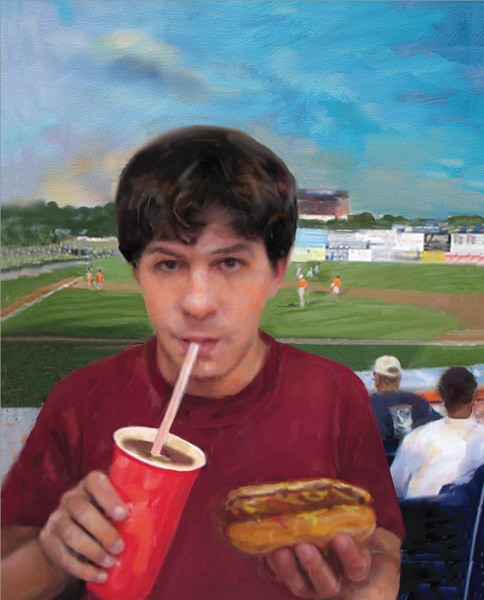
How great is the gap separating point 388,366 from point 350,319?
0.20 m

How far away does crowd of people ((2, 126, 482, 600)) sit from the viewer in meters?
Answer: 1.86

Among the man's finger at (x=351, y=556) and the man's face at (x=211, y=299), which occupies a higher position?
the man's face at (x=211, y=299)

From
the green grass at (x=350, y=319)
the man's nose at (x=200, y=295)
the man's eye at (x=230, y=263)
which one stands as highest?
the man's eye at (x=230, y=263)

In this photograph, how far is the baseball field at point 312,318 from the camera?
200cm

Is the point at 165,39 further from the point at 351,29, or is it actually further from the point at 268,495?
the point at 268,495

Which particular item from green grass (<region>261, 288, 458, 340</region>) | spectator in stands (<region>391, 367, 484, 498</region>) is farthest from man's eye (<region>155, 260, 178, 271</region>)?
spectator in stands (<region>391, 367, 484, 498</region>)

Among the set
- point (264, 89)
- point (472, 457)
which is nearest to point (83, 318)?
point (264, 89)

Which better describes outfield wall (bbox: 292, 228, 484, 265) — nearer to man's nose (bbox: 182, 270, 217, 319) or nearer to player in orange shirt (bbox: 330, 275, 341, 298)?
player in orange shirt (bbox: 330, 275, 341, 298)

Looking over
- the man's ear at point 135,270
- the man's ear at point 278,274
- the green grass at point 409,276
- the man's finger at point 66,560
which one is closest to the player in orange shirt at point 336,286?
the green grass at point 409,276

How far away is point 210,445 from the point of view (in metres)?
1.93

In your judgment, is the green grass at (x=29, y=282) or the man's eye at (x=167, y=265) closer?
the man's eye at (x=167, y=265)

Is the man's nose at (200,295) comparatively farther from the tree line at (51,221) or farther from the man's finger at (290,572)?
the man's finger at (290,572)

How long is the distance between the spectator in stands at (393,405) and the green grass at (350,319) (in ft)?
0.35

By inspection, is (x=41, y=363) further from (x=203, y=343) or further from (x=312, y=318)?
(x=312, y=318)
